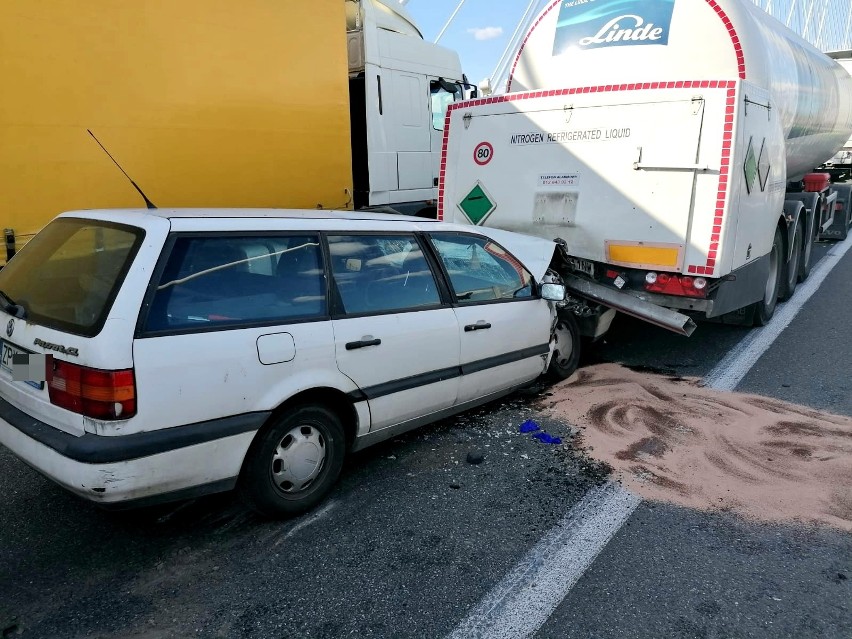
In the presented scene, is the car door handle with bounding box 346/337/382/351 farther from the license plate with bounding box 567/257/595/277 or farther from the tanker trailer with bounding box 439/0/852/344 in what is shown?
the license plate with bounding box 567/257/595/277

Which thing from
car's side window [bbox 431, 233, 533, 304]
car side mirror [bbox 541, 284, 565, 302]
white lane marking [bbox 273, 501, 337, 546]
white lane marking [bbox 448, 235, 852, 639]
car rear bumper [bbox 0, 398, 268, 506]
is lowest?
white lane marking [bbox 448, 235, 852, 639]

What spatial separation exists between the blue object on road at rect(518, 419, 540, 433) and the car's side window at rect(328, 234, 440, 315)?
1090 mm

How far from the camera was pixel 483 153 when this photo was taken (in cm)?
630

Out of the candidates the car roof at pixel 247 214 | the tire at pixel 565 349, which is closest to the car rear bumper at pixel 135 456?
the car roof at pixel 247 214

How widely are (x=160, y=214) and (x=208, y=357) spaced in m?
0.79

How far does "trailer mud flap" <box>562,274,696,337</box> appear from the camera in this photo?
17.0 feet

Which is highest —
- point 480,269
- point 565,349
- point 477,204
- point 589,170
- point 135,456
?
point 589,170

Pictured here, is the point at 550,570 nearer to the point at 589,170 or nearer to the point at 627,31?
the point at 589,170

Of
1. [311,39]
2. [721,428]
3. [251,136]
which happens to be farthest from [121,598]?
[311,39]

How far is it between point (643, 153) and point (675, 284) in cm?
107

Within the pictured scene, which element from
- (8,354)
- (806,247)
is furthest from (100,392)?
(806,247)

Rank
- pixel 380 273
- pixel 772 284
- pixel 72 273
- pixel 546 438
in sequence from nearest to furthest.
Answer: pixel 72 273 → pixel 380 273 → pixel 546 438 → pixel 772 284

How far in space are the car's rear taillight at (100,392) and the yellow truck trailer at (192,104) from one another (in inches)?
97.7

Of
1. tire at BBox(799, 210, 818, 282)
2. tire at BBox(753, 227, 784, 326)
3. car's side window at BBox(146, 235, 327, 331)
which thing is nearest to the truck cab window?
tire at BBox(753, 227, 784, 326)
